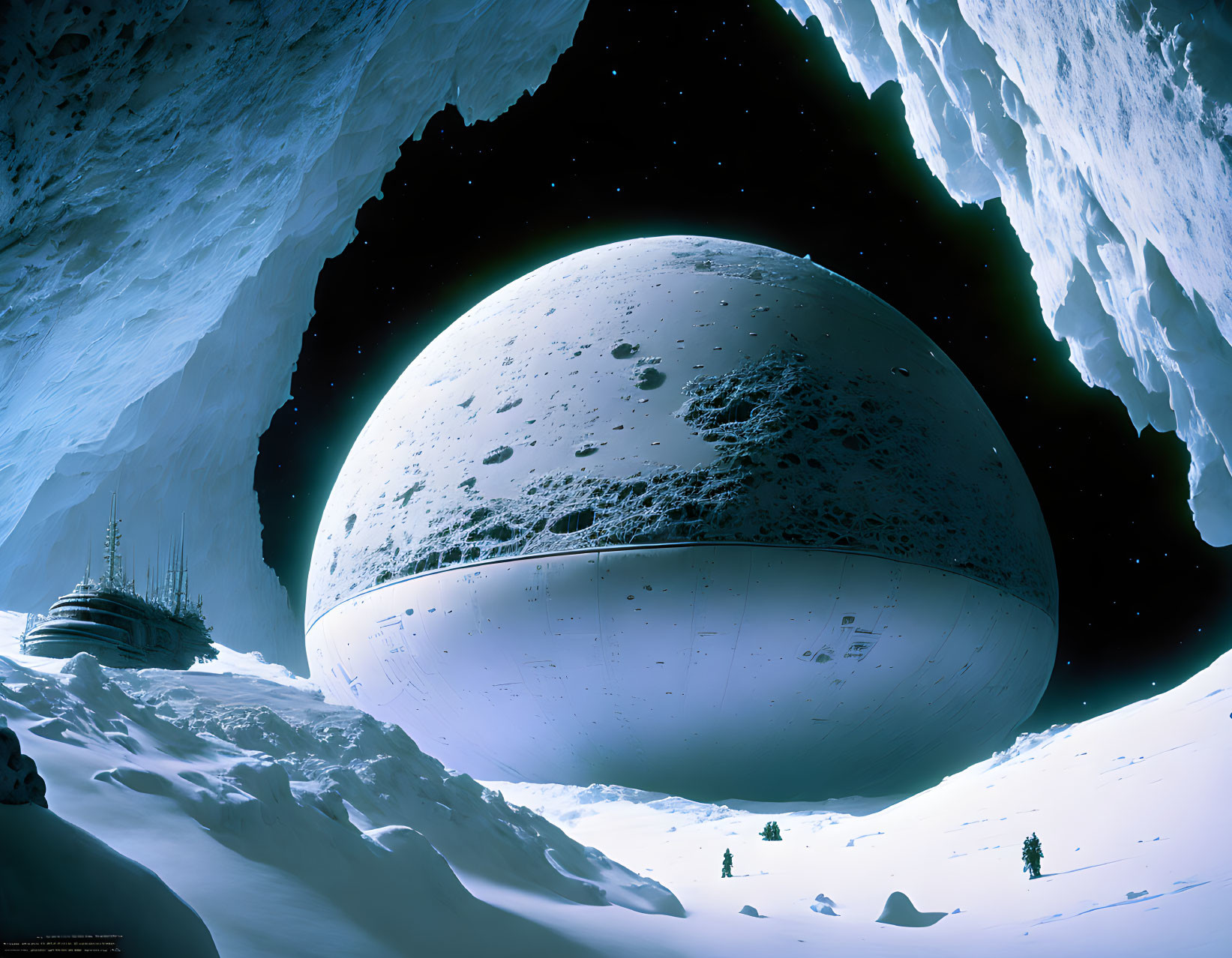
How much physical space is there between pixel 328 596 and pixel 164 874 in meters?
6.50

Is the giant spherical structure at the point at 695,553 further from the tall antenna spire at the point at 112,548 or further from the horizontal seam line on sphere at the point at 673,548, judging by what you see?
the tall antenna spire at the point at 112,548

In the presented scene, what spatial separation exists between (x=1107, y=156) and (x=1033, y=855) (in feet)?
12.7

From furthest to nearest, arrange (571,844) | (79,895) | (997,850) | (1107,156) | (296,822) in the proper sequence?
1. (997,850)
2. (571,844)
3. (1107,156)
4. (296,822)
5. (79,895)

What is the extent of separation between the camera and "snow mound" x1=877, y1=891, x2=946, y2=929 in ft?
16.0

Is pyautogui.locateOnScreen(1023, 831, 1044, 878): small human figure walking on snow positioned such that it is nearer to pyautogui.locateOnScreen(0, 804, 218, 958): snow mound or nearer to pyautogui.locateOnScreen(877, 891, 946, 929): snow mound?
pyautogui.locateOnScreen(877, 891, 946, 929): snow mound

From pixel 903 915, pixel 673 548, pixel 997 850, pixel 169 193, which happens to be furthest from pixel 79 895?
pixel 673 548

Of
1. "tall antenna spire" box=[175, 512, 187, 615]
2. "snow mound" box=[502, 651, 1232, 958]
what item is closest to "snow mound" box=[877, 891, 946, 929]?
"snow mound" box=[502, 651, 1232, 958]

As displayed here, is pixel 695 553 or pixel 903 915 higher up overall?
pixel 695 553

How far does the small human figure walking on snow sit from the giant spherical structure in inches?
106

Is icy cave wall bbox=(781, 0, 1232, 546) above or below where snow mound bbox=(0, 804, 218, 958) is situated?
above

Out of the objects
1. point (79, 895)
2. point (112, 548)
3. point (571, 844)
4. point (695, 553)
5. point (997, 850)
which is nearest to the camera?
point (79, 895)

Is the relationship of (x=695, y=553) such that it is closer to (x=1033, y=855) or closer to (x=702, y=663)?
(x=702, y=663)

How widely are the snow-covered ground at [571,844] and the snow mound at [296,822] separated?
0.01 meters

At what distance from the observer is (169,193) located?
477 centimetres
